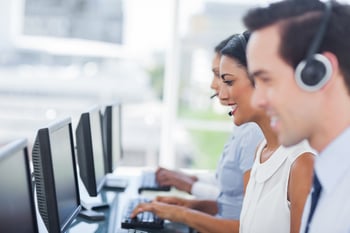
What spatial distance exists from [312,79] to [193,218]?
104cm

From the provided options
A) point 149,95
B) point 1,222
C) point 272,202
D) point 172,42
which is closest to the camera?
point 1,222

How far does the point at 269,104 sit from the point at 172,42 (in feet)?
7.84

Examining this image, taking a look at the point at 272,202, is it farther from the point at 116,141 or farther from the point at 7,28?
the point at 7,28

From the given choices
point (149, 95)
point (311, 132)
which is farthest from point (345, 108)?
point (149, 95)

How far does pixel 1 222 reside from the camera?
1.02m

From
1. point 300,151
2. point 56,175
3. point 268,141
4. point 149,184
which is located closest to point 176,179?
point 149,184

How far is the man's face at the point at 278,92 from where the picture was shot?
2.99 ft

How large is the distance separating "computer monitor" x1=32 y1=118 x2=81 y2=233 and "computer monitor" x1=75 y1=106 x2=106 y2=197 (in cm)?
20

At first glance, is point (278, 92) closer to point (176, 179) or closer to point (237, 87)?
point (237, 87)

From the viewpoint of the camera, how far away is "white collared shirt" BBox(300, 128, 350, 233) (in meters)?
0.98

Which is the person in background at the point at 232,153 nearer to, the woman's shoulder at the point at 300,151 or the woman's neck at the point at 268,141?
the woman's neck at the point at 268,141

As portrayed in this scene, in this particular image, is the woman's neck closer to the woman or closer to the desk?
the woman

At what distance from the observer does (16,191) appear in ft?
3.67

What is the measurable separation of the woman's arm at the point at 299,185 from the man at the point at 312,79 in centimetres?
22
